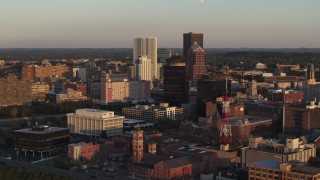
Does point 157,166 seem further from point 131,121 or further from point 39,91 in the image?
point 39,91

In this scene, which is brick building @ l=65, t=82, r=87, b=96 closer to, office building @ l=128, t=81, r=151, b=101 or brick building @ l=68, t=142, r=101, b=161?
office building @ l=128, t=81, r=151, b=101

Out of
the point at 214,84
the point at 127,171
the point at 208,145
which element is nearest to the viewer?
the point at 127,171

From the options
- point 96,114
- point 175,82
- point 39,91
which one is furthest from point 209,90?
point 39,91

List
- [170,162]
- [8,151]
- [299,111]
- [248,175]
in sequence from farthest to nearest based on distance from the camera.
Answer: [299,111] < [8,151] < [170,162] < [248,175]

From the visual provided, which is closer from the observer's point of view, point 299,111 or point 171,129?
point 299,111

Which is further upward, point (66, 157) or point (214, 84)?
point (214, 84)

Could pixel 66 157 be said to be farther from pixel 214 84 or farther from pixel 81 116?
pixel 214 84

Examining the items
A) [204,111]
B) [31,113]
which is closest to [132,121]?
[204,111]

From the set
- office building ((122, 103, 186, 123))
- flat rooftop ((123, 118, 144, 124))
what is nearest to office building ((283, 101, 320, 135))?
office building ((122, 103, 186, 123))
